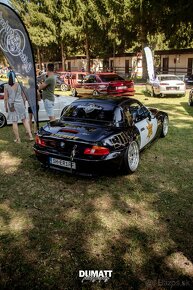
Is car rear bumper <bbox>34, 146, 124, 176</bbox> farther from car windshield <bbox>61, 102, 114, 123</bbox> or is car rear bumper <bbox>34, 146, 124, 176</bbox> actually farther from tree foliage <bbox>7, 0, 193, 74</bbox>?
tree foliage <bbox>7, 0, 193, 74</bbox>

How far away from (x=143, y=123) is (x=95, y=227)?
3064mm

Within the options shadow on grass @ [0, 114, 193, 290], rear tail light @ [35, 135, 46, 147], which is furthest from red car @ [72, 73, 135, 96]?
rear tail light @ [35, 135, 46, 147]

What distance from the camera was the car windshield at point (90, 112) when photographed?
5.36 metres

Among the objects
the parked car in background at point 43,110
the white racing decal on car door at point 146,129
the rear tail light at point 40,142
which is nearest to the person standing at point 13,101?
the rear tail light at point 40,142

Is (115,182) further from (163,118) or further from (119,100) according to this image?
(163,118)

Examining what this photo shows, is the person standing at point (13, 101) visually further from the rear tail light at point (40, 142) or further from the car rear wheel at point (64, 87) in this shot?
the car rear wheel at point (64, 87)

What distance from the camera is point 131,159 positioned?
213 inches

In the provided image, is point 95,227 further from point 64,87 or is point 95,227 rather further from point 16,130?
point 64,87

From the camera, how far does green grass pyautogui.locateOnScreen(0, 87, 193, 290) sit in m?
2.91

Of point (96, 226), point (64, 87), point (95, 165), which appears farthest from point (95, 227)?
point (64, 87)

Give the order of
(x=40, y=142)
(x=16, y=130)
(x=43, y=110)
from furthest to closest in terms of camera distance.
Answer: (x=43, y=110)
(x=16, y=130)
(x=40, y=142)

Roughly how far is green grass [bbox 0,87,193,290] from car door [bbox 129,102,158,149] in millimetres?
599

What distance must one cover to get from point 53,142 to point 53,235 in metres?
1.91

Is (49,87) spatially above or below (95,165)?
above
